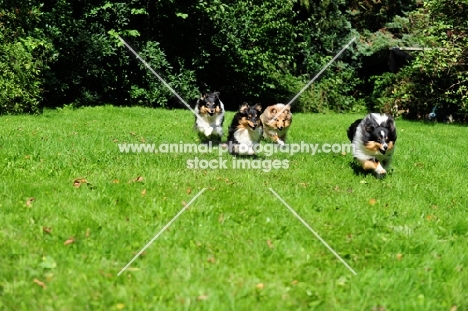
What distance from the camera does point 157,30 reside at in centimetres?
1903

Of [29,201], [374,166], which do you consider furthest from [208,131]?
[29,201]

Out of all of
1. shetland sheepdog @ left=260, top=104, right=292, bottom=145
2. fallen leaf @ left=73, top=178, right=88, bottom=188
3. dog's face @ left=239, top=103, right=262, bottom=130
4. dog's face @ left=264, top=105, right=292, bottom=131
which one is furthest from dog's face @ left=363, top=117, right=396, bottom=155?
fallen leaf @ left=73, top=178, right=88, bottom=188

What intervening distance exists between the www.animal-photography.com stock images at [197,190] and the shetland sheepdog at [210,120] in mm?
45

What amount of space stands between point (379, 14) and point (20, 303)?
82.7 feet

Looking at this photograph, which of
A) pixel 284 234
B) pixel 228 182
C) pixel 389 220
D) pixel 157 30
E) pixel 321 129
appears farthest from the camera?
pixel 157 30

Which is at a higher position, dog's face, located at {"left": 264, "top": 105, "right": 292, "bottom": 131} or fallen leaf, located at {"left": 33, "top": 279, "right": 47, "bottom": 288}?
dog's face, located at {"left": 264, "top": 105, "right": 292, "bottom": 131}

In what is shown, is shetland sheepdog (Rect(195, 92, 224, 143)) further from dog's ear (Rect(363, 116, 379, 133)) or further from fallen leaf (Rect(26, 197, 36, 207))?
fallen leaf (Rect(26, 197, 36, 207))

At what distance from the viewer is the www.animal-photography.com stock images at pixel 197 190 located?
3.49 metres

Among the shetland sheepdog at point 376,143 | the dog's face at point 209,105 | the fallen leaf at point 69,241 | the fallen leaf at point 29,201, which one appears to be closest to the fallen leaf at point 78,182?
the fallen leaf at point 29,201

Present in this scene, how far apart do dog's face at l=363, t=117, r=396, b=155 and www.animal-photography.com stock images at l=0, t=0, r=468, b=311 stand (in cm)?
3

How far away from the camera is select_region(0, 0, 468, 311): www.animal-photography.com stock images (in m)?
3.49

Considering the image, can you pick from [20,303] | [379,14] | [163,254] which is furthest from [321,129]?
[379,14]

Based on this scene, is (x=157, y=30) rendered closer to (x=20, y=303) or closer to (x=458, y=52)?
(x=458, y=52)

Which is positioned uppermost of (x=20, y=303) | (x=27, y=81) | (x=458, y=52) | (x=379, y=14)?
(x=379, y=14)
